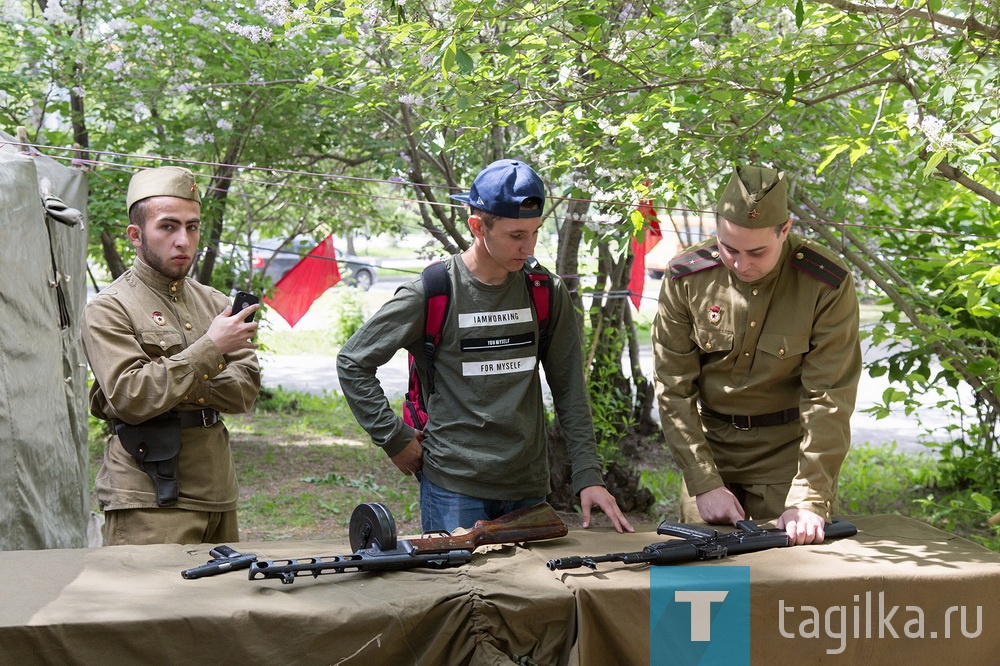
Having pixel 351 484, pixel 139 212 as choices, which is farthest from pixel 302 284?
pixel 139 212

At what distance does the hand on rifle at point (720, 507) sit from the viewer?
3082 mm

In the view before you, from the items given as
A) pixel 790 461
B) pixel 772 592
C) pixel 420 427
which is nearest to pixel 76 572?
pixel 420 427

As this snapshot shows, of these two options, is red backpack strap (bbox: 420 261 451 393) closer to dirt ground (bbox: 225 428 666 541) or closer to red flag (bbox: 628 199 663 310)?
red flag (bbox: 628 199 663 310)

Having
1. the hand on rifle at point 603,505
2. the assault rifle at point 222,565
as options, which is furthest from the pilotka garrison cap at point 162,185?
the hand on rifle at point 603,505

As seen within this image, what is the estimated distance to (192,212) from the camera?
9.93 feet

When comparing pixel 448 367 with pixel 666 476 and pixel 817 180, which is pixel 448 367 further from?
pixel 666 476

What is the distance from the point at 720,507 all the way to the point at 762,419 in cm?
34

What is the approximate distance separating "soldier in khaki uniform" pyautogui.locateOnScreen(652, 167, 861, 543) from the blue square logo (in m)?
0.53

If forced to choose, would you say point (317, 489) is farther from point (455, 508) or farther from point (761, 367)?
point (761, 367)

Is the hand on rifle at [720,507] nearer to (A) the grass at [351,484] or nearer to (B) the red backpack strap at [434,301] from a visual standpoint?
(B) the red backpack strap at [434,301]

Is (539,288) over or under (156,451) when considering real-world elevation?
over

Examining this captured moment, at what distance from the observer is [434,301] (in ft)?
9.86

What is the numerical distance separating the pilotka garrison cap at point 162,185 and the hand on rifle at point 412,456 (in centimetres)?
100

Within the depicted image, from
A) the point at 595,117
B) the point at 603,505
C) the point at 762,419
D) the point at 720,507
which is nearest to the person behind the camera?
the point at 603,505
